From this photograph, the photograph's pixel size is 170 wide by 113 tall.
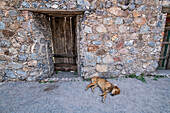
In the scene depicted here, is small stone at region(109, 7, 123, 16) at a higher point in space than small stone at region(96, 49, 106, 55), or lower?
higher

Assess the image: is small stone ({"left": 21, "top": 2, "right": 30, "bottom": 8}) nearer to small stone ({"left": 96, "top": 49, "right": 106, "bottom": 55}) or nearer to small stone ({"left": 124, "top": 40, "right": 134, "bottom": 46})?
small stone ({"left": 96, "top": 49, "right": 106, "bottom": 55})

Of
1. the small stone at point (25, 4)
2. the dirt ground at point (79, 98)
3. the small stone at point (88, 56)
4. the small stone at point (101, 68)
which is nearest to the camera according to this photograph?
the dirt ground at point (79, 98)

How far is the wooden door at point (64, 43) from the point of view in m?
3.13

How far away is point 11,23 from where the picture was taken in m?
2.40

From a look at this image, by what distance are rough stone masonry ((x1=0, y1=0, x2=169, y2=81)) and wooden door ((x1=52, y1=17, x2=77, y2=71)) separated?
0.37 metres

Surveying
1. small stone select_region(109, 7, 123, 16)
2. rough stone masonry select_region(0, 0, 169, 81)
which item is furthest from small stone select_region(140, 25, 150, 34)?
small stone select_region(109, 7, 123, 16)

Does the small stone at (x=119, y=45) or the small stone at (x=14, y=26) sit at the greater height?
the small stone at (x=14, y=26)

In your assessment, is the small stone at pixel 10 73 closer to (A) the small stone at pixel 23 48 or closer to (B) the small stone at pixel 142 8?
(A) the small stone at pixel 23 48

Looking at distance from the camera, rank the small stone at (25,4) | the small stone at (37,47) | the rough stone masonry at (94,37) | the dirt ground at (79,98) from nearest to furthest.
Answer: the dirt ground at (79,98) → the small stone at (25,4) → the rough stone masonry at (94,37) → the small stone at (37,47)

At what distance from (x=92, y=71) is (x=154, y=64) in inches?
78.2

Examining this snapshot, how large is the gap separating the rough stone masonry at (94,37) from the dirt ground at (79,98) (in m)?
0.42

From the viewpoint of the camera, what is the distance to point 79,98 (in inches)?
83.0

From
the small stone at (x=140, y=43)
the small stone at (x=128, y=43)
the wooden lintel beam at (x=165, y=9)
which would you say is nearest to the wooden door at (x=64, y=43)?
the small stone at (x=128, y=43)

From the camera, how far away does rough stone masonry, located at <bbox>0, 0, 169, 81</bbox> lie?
2.39m
